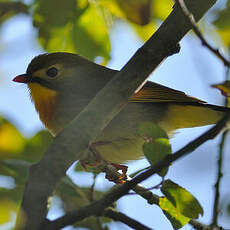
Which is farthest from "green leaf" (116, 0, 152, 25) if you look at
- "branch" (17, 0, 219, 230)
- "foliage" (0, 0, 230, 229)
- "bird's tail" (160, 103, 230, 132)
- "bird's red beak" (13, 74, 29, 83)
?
"bird's red beak" (13, 74, 29, 83)

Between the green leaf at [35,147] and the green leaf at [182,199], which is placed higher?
the green leaf at [35,147]

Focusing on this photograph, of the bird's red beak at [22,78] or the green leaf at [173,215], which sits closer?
the green leaf at [173,215]

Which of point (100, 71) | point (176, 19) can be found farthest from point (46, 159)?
point (100, 71)

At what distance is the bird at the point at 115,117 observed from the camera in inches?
183

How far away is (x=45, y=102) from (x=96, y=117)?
7.52 feet

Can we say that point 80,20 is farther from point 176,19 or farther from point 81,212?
point 81,212

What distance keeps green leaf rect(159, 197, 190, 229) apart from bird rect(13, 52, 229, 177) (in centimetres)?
164

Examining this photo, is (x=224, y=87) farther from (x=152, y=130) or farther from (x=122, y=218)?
(x=122, y=218)

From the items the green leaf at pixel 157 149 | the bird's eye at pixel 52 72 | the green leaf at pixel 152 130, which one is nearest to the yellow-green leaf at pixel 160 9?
the bird's eye at pixel 52 72

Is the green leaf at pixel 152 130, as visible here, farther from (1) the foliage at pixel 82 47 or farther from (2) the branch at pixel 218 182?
(2) the branch at pixel 218 182

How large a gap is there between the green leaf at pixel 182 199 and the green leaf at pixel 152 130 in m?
0.30

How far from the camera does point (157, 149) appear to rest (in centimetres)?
267

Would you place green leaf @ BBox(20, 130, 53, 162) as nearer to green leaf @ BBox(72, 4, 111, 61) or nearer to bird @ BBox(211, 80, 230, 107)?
green leaf @ BBox(72, 4, 111, 61)

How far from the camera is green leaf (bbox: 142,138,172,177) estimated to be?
264 centimetres
